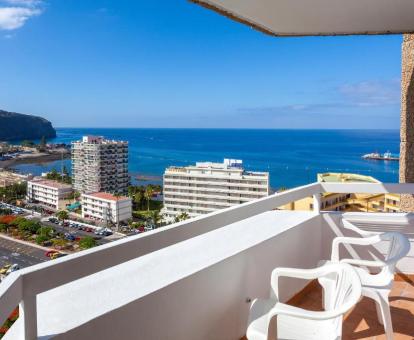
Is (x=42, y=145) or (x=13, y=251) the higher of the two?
(x=42, y=145)

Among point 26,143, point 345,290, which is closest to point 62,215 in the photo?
point 26,143

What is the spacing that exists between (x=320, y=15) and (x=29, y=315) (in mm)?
2413

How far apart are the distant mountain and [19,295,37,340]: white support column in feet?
46.0

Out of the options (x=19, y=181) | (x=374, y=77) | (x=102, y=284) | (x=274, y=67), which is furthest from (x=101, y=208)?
(x=374, y=77)

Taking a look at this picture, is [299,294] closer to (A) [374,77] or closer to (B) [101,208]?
(B) [101,208]

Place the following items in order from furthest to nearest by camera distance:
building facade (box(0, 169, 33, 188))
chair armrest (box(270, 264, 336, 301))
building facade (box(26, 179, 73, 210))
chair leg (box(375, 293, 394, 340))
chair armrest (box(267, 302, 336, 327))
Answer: building facade (box(0, 169, 33, 188)) < building facade (box(26, 179, 73, 210)) < chair leg (box(375, 293, 394, 340)) < chair armrest (box(270, 264, 336, 301)) < chair armrest (box(267, 302, 336, 327))

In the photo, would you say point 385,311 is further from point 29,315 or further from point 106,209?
point 106,209

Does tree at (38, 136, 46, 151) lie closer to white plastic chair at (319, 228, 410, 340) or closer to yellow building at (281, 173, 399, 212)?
yellow building at (281, 173, 399, 212)

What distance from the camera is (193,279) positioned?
2.02m

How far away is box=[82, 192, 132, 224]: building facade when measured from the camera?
A: 1199 cm

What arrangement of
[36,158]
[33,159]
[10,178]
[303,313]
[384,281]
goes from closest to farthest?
[303,313] < [384,281] < [10,178] < [33,159] < [36,158]

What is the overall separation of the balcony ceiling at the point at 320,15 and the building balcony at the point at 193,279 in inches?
47.3

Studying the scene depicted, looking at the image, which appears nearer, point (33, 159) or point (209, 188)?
point (209, 188)

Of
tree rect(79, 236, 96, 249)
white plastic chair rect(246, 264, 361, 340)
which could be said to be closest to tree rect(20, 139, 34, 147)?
tree rect(79, 236, 96, 249)
